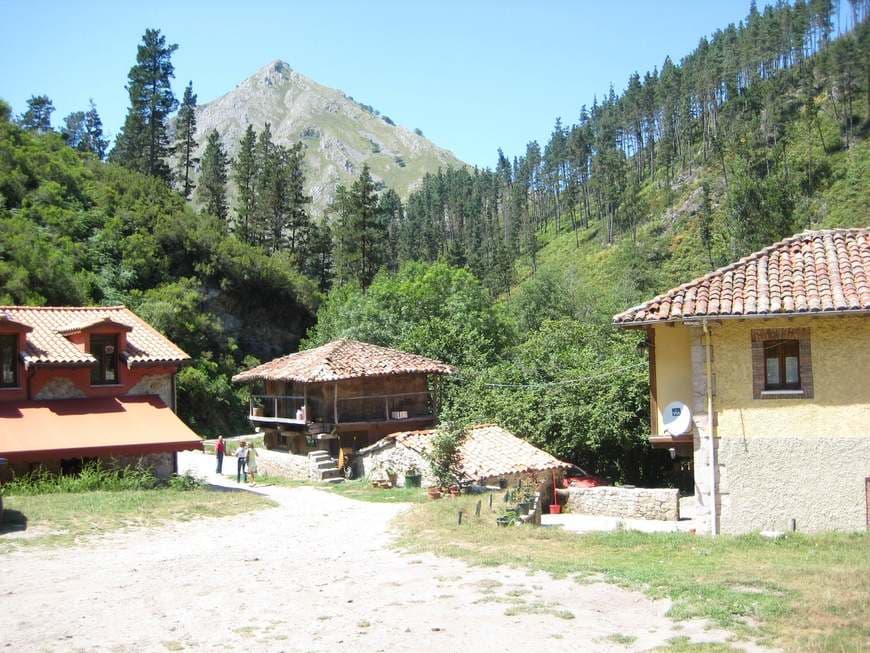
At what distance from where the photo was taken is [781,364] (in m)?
18.4

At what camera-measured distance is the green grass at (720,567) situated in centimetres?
944

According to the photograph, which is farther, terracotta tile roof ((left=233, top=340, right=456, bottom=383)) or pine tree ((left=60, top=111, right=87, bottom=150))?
pine tree ((left=60, top=111, right=87, bottom=150))

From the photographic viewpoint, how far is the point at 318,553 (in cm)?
1605

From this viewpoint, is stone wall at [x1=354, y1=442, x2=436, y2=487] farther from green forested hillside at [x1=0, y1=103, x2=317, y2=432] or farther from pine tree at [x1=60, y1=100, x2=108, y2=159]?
pine tree at [x1=60, y1=100, x2=108, y2=159]

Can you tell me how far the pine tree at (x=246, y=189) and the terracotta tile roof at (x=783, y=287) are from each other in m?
58.5

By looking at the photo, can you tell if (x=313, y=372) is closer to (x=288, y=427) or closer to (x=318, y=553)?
(x=288, y=427)

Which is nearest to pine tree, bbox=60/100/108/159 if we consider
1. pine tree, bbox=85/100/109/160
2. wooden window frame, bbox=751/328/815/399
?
pine tree, bbox=85/100/109/160

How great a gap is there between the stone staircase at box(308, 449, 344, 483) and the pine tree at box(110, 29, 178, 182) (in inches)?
1907

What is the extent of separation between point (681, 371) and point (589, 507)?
6759 mm

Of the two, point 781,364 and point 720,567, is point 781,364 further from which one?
point 720,567

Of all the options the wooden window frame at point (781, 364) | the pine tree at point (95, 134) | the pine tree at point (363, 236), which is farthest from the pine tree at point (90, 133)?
the wooden window frame at point (781, 364)

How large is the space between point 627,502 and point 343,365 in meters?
15.1

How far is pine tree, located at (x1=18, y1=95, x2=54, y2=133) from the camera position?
86.9m

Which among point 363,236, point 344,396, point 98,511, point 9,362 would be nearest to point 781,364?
point 98,511
